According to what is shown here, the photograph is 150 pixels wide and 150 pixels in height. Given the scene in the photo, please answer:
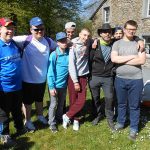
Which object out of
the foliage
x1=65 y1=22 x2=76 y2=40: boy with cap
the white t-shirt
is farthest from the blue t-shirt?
the foliage

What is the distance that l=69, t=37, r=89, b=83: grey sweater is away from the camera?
6084mm

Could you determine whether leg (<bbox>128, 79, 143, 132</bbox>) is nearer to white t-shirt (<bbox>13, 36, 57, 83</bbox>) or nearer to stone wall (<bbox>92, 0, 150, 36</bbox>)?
white t-shirt (<bbox>13, 36, 57, 83</bbox>)

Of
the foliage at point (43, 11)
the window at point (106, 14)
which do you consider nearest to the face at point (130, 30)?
the foliage at point (43, 11)

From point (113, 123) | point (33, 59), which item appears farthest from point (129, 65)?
point (33, 59)

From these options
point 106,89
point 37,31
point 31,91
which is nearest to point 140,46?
point 106,89

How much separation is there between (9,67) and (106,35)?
2.04 m

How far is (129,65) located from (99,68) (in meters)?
0.72

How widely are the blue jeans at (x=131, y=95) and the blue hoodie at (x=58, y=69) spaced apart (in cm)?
109

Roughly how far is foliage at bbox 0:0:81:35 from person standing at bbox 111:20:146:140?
17.9 m

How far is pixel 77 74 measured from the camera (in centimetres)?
630

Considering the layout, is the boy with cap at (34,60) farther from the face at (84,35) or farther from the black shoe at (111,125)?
the black shoe at (111,125)

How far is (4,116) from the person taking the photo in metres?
5.58

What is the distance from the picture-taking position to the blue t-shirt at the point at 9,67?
17.6 ft

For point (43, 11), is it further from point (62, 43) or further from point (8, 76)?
point (8, 76)
